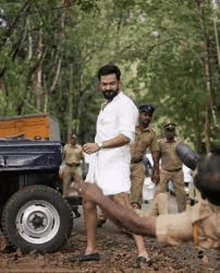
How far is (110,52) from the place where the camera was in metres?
36.6

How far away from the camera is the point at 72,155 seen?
1719 cm

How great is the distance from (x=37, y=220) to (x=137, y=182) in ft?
5.75

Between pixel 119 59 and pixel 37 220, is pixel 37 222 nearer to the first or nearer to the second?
pixel 37 220

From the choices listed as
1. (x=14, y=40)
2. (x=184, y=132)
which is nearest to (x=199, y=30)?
(x=14, y=40)

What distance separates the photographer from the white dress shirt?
7.23m

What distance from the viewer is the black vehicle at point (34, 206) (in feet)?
26.0

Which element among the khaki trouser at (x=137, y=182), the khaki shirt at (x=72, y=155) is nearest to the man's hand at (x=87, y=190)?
the khaki trouser at (x=137, y=182)

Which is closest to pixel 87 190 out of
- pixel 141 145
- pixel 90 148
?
pixel 90 148

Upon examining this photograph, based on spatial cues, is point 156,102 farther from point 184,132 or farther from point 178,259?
point 178,259

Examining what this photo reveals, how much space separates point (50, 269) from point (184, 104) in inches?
1172

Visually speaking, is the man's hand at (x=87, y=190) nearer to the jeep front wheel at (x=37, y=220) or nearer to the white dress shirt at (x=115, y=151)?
the white dress shirt at (x=115, y=151)

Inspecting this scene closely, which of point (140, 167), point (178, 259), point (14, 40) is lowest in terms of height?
point (178, 259)

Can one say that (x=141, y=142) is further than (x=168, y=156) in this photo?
No

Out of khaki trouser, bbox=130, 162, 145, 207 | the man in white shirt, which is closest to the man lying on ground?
the man in white shirt
